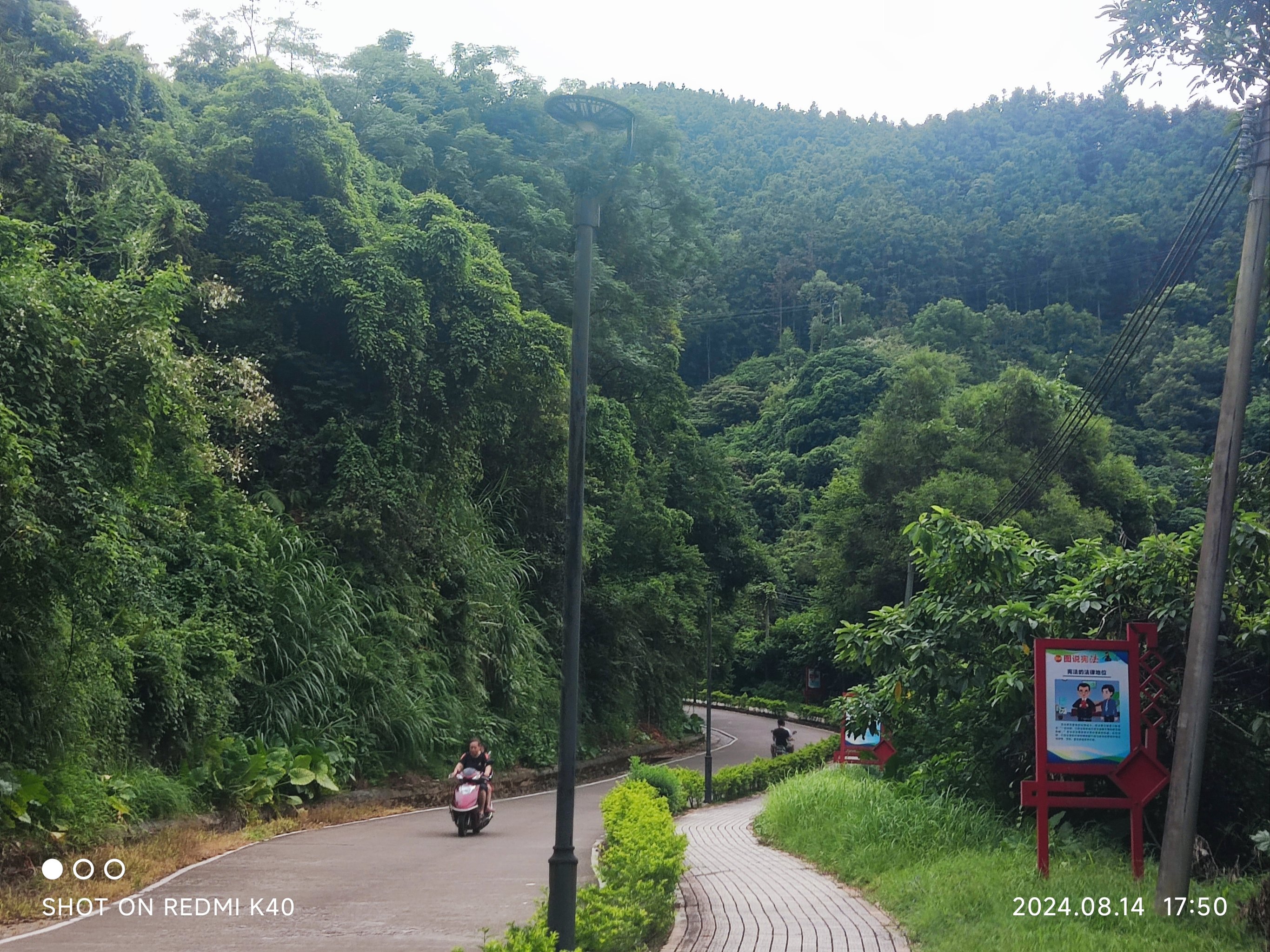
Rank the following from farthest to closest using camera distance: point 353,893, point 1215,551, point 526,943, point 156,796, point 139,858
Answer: point 156,796, point 139,858, point 353,893, point 1215,551, point 526,943

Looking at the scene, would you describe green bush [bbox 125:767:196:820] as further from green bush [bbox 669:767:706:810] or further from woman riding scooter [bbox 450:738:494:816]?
green bush [bbox 669:767:706:810]

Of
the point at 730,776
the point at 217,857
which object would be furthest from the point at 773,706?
the point at 217,857

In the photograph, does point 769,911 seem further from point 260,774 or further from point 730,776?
point 730,776

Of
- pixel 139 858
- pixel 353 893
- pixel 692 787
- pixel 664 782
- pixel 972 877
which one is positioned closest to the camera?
pixel 972 877

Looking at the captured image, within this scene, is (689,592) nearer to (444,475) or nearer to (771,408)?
(444,475)

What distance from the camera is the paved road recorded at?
25.1ft

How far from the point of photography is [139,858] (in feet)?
33.9

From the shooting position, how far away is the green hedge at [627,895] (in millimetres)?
6020

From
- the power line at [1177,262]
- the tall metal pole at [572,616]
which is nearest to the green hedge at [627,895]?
the tall metal pole at [572,616]

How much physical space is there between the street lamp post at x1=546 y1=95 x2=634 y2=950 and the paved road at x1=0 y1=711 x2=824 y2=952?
1.58m

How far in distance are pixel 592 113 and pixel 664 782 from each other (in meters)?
15.1

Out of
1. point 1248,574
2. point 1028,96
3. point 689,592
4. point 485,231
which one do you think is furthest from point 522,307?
point 1028,96

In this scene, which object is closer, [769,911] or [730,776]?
[769,911]

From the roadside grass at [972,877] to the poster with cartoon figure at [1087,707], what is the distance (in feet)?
3.24
